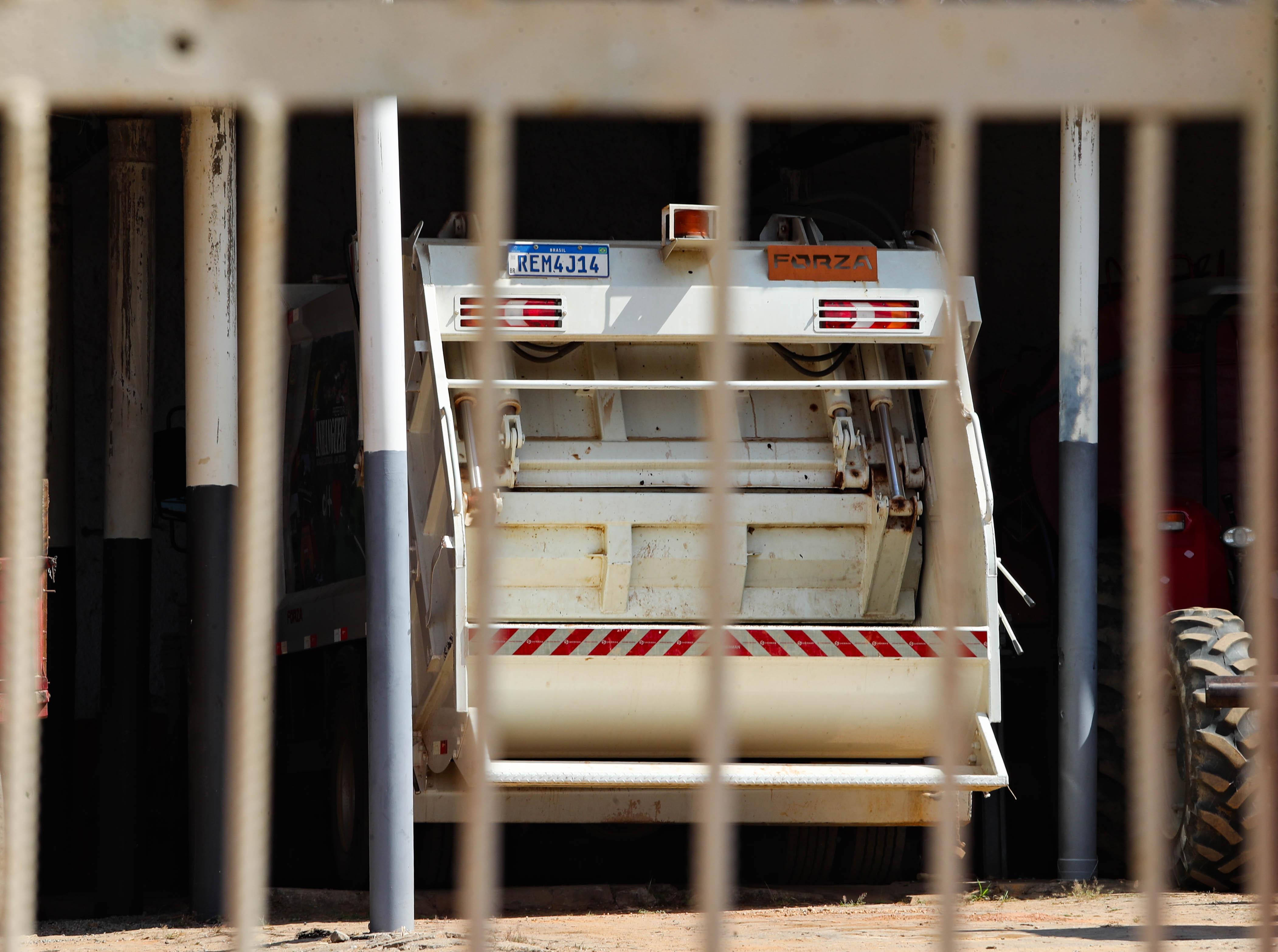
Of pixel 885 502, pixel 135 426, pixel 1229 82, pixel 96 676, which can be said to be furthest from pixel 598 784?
pixel 96 676

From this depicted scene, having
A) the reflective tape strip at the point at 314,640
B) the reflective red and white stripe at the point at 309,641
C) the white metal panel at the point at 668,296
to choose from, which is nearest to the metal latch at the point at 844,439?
the white metal panel at the point at 668,296

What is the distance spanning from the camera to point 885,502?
6512 mm

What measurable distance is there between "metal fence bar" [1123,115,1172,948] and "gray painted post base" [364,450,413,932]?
3.82m

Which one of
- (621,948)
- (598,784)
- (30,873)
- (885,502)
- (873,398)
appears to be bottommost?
(621,948)

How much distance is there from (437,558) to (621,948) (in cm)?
182

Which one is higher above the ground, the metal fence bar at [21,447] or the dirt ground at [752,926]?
the metal fence bar at [21,447]

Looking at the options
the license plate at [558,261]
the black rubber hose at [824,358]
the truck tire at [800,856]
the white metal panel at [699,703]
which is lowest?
the truck tire at [800,856]

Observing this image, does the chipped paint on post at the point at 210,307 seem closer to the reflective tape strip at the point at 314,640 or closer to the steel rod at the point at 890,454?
the reflective tape strip at the point at 314,640

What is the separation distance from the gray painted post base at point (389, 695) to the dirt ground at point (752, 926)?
164mm

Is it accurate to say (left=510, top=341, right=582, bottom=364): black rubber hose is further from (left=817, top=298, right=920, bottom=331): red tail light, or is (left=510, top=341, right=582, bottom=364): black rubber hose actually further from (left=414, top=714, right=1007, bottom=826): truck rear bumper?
(left=414, top=714, right=1007, bottom=826): truck rear bumper

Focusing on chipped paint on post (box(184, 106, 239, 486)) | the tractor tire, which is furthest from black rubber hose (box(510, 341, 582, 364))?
the tractor tire

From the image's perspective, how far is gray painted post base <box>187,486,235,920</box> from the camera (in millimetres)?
6699

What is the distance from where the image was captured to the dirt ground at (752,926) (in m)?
5.07

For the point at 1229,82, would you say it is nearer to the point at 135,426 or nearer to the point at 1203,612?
the point at 1203,612
